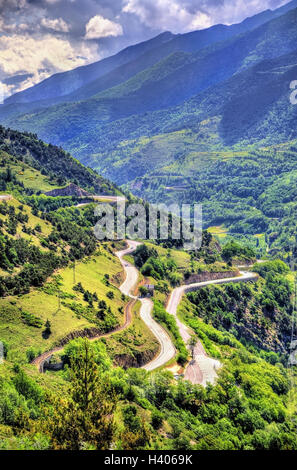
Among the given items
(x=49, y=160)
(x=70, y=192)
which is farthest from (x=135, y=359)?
(x=49, y=160)

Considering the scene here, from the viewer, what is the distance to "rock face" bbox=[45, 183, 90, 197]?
13746 centimetres

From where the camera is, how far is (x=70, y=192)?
144750 millimetres

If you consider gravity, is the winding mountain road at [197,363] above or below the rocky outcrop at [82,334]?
below

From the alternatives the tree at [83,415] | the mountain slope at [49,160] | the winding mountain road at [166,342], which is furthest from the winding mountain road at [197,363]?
the mountain slope at [49,160]

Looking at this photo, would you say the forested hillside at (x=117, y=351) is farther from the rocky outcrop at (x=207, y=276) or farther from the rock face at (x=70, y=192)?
the rock face at (x=70, y=192)

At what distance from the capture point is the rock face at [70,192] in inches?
5412

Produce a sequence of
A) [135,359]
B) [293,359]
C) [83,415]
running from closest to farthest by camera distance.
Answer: [83,415], [135,359], [293,359]

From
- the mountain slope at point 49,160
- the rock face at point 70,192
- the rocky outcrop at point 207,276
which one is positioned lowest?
the rocky outcrop at point 207,276

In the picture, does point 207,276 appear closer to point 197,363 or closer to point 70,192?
point 197,363

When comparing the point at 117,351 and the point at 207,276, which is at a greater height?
the point at 117,351

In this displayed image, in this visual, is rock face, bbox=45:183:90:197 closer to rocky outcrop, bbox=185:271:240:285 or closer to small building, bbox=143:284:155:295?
rocky outcrop, bbox=185:271:240:285

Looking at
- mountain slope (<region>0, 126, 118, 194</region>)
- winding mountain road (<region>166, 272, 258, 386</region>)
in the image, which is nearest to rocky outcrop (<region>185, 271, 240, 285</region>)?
winding mountain road (<region>166, 272, 258, 386</region>)

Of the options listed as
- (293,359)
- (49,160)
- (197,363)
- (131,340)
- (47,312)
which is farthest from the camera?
(49,160)
